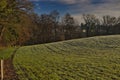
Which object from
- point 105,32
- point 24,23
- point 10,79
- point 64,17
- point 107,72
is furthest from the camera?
point 64,17

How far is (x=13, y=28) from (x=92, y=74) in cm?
2840

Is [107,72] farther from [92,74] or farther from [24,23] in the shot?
[24,23]

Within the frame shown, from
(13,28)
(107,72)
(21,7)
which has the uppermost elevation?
(21,7)

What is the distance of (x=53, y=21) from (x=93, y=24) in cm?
1818

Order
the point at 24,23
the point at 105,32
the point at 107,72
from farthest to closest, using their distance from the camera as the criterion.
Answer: the point at 105,32 < the point at 24,23 < the point at 107,72

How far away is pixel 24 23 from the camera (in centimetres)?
4394

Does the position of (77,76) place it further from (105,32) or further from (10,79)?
(105,32)

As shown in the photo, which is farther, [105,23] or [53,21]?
[105,23]

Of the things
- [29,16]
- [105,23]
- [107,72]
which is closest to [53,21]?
[105,23]

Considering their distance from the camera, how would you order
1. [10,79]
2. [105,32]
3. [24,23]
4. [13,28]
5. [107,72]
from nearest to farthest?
[10,79], [107,72], [13,28], [24,23], [105,32]

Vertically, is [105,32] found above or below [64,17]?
below

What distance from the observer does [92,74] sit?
1522 centimetres

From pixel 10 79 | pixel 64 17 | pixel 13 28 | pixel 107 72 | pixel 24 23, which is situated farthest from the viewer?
pixel 64 17

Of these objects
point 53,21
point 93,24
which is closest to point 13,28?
point 53,21
